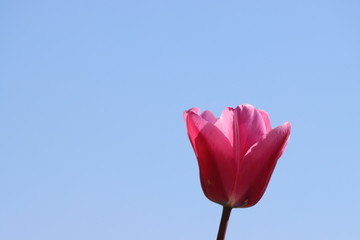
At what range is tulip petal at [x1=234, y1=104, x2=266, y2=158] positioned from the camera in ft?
4.23

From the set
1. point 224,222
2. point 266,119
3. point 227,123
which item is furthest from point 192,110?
point 224,222

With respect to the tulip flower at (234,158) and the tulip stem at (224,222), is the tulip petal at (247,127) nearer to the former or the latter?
the tulip flower at (234,158)

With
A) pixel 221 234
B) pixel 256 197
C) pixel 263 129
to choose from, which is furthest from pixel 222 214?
pixel 263 129

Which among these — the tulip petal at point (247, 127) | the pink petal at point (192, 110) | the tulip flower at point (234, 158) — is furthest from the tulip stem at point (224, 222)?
the pink petal at point (192, 110)

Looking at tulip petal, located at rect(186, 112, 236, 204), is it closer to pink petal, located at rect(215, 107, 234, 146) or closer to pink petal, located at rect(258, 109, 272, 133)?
pink petal, located at rect(215, 107, 234, 146)

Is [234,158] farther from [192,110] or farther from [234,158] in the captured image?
[192,110]

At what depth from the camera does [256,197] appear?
4.19 feet

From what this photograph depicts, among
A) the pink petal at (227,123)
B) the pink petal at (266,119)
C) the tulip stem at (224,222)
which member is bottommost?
the tulip stem at (224,222)

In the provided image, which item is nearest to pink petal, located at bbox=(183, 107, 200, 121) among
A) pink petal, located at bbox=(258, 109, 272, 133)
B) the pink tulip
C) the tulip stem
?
the pink tulip

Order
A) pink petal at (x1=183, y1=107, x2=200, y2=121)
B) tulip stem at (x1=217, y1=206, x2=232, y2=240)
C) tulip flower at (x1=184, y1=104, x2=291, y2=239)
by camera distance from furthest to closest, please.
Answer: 1. pink petal at (x1=183, y1=107, x2=200, y2=121)
2. tulip flower at (x1=184, y1=104, x2=291, y2=239)
3. tulip stem at (x1=217, y1=206, x2=232, y2=240)

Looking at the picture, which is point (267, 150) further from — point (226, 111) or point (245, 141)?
point (226, 111)

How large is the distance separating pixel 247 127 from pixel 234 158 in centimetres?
13

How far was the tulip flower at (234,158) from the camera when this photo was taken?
122cm

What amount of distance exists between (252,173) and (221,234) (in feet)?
0.94
